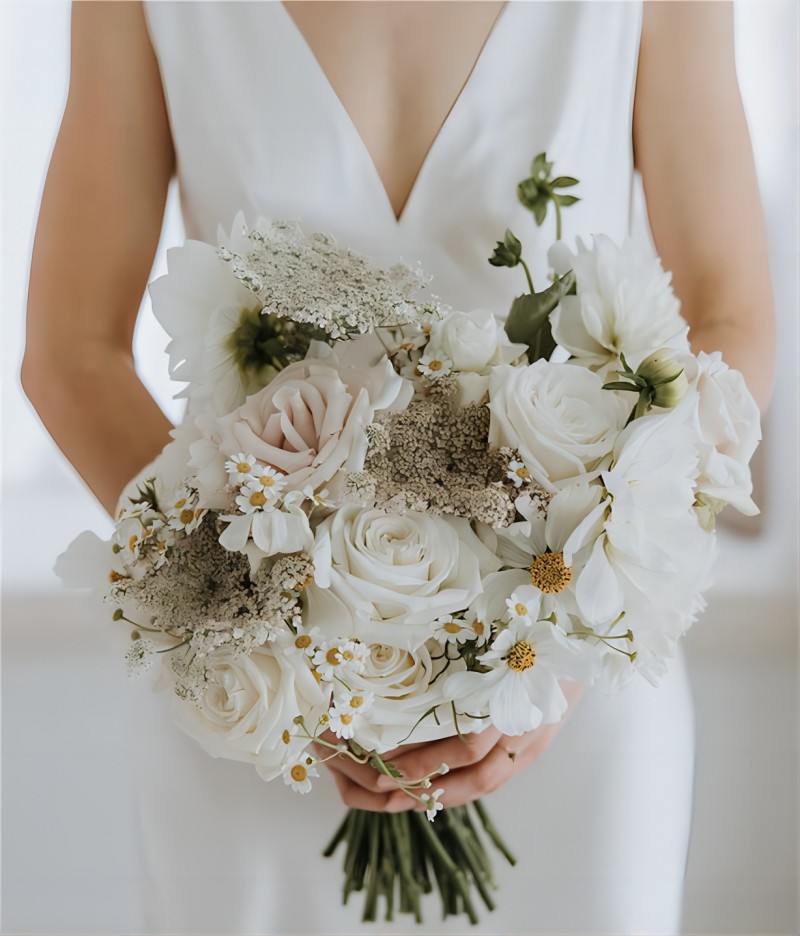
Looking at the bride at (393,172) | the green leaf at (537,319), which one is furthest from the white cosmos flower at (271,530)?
the bride at (393,172)

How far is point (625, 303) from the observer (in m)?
0.49

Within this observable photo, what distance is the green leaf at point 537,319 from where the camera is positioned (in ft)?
1.78

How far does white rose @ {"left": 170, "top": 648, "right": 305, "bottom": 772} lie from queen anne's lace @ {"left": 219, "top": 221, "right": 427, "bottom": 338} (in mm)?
197

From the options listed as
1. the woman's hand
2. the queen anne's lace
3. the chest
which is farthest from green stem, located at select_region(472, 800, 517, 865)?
the chest

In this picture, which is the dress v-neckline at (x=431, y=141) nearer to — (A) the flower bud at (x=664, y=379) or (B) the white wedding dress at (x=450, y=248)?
(B) the white wedding dress at (x=450, y=248)

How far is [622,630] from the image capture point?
1.64 feet

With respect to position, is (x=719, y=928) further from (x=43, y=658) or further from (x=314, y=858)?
(x=43, y=658)

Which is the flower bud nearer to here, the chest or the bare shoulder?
the chest

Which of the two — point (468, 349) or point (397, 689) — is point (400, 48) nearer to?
point (468, 349)

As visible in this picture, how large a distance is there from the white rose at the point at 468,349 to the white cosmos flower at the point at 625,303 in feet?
0.20

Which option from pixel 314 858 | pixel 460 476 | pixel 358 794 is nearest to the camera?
pixel 460 476

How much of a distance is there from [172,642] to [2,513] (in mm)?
561

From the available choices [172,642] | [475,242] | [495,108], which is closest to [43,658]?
[172,642]

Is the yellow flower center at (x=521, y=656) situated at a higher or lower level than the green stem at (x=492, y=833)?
higher
